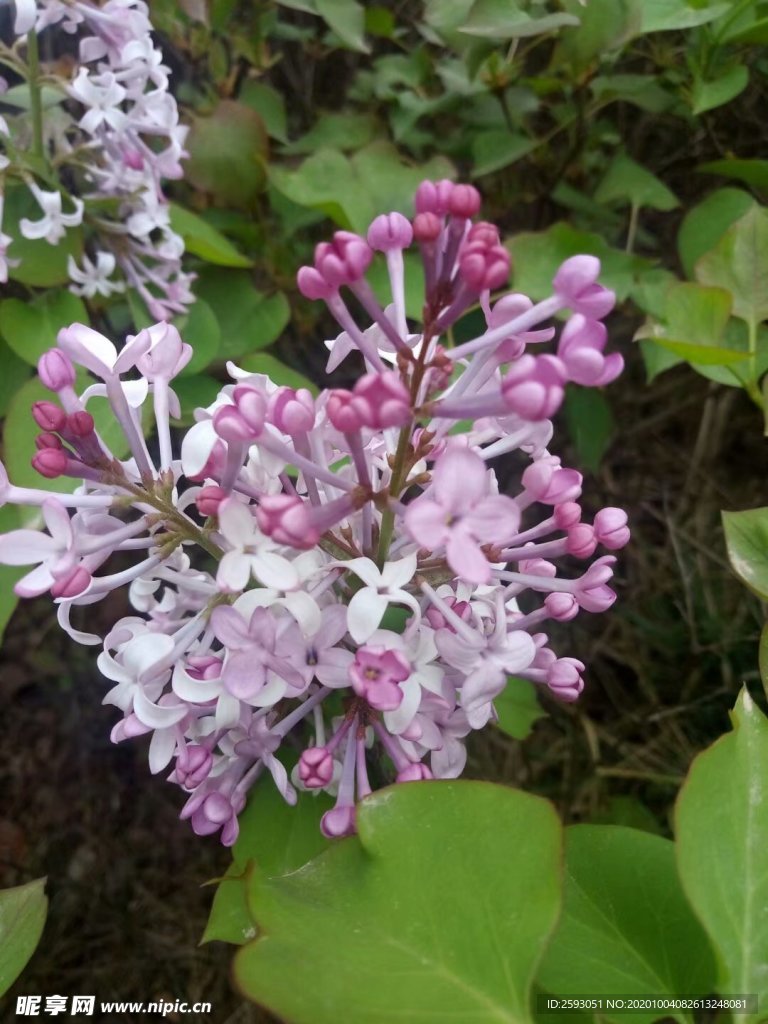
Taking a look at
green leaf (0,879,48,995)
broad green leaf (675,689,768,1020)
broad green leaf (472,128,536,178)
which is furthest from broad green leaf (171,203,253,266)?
broad green leaf (675,689,768,1020)

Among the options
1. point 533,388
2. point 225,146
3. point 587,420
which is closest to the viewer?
point 533,388

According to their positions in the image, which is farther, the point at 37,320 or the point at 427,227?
the point at 37,320

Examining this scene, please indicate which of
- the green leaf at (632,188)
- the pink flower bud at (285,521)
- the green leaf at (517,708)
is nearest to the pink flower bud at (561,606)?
the pink flower bud at (285,521)

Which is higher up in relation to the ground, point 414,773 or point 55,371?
point 55,371

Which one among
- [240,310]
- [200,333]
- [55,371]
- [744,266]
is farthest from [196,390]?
[744,266]

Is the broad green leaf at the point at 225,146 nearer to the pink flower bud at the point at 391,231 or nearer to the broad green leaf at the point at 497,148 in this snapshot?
the broad green leaf at the point at 497,148

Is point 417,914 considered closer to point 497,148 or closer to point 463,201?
point 463,201

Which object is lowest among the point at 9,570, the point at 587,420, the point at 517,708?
the point at 517,708
